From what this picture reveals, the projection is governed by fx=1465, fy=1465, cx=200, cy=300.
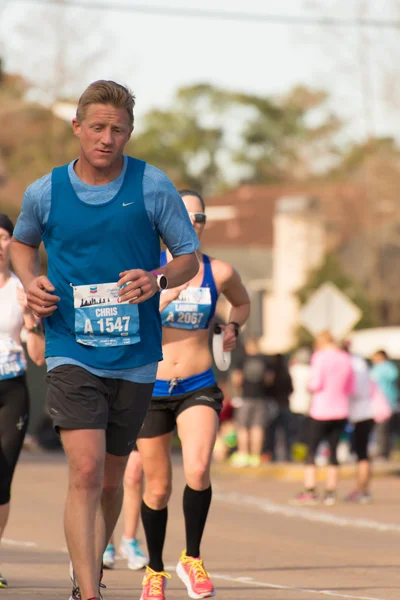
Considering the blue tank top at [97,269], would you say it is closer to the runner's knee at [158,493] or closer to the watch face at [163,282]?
the watch face at [163,282]

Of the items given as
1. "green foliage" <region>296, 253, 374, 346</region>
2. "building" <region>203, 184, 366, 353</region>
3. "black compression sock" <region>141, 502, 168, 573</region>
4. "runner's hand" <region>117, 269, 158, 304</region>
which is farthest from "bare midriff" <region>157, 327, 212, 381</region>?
"green foliage" <region>296, 253, 374, 346</region>

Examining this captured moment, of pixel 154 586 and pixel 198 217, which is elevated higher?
pixel 198 217

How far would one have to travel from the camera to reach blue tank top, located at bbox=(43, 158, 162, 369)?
18.9 feet

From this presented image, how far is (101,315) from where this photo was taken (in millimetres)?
5766

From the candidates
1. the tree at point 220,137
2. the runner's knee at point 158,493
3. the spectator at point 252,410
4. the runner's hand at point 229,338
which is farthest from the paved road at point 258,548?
the tree at point 220,137

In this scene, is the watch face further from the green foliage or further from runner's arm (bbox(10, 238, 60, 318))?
the green foliage

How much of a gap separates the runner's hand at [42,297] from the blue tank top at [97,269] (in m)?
0.08

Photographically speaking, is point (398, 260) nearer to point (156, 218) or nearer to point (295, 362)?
point (295, 362)

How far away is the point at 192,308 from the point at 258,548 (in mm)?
3647

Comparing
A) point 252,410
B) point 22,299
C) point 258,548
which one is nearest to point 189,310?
point 22,299

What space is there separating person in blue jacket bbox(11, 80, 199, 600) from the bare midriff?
5.95 ft

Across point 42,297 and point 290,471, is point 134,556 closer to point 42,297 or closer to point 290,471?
point 42,297

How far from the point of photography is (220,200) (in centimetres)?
8769

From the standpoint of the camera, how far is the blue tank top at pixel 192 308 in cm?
793
